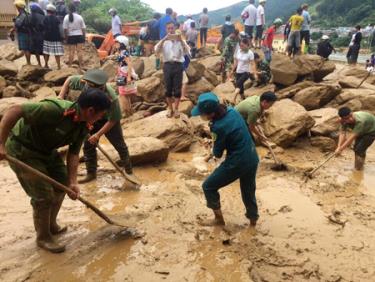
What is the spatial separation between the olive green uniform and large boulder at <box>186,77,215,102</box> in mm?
4656

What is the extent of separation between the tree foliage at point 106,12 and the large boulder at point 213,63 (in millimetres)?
15278

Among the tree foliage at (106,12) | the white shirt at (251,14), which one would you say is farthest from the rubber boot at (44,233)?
the tree foliage at (106,12)

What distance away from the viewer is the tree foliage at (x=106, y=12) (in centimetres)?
2652

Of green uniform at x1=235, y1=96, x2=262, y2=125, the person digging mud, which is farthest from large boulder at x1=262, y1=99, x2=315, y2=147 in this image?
the person digging mud

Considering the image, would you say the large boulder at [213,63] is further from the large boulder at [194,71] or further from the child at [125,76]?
the child at [125,76]

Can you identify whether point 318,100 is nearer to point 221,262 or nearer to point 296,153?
point 296,153

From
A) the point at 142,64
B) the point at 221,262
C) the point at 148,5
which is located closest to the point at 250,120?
the point at 221,262

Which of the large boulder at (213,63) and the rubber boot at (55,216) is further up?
the large boulder at (213,63)

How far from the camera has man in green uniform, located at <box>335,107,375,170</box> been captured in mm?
6191

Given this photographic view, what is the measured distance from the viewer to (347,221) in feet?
15.5

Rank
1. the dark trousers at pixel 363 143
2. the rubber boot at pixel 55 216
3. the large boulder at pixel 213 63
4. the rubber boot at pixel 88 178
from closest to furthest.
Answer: the rubber boot at pixel 55 216
the rubber boot at pixel 88 178
the dark trousers at pixel 363 143
the large boulder at pixel 213 63

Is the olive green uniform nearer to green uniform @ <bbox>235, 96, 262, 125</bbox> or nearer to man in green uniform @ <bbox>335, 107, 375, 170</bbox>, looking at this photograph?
green uniform @ <bbox>235, 96, 262, 125</bbox>

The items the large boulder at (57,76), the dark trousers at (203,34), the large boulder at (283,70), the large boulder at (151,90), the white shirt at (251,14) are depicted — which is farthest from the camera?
the dark trousers at (203,34)

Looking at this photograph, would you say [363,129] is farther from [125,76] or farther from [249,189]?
[125,76]
